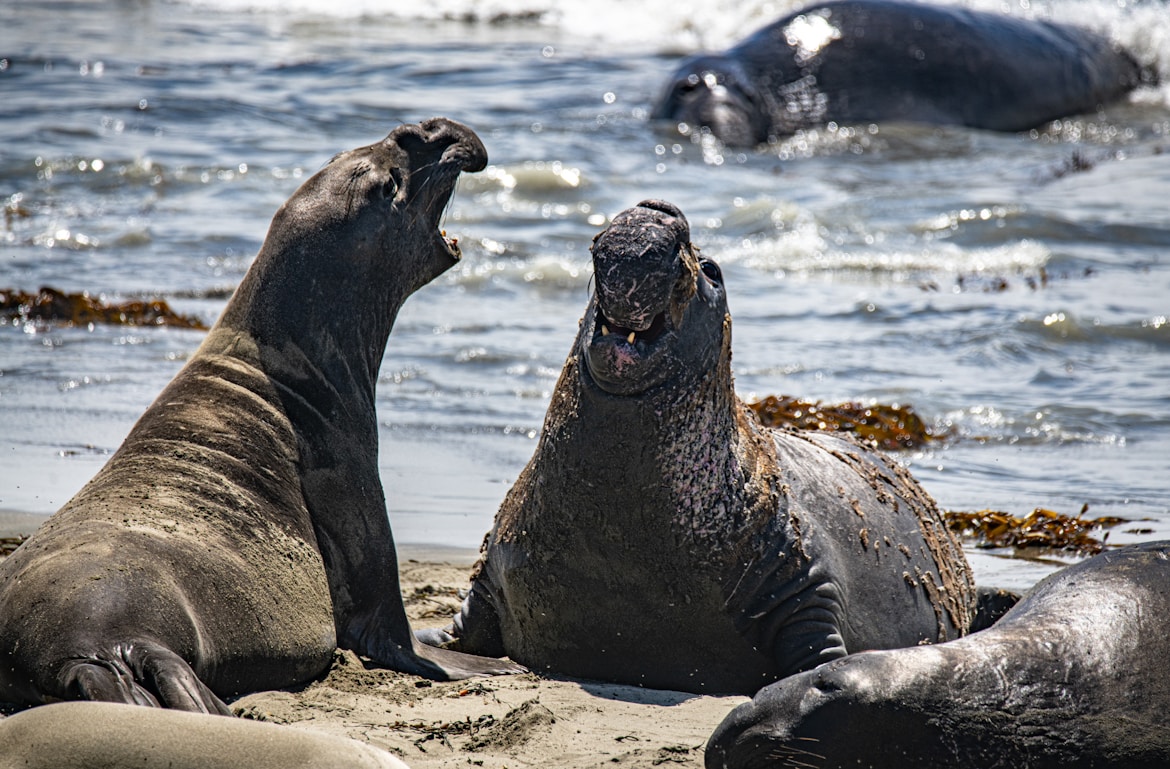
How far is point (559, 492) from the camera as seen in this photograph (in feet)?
15.0

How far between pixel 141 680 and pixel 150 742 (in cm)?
81

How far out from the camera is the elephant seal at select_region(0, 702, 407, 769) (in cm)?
294

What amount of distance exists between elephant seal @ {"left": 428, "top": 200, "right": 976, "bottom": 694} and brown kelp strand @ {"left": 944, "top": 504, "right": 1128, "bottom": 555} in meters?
1.99

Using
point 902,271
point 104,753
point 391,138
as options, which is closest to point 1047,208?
point 902,271

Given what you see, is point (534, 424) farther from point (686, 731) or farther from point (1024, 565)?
point (686, 731)

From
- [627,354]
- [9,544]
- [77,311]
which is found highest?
[627,354]

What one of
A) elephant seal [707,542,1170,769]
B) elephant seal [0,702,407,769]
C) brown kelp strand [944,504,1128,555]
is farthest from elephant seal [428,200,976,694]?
brown kelp strand [944,504,1128,555]

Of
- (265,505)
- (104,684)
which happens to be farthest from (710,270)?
(104,684)

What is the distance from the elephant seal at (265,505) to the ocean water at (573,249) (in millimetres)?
1419

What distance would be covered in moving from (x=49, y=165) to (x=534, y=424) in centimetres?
916

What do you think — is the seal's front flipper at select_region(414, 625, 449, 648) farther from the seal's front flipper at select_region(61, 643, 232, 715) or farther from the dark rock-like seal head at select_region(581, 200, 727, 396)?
the seal's front flipper at select_region(61, 643, 232, 715)

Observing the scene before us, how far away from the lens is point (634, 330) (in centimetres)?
427

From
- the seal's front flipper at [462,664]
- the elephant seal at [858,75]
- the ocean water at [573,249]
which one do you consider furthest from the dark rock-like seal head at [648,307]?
the elephant seal at [858,75]

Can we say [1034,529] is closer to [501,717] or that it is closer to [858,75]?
[501,717]
